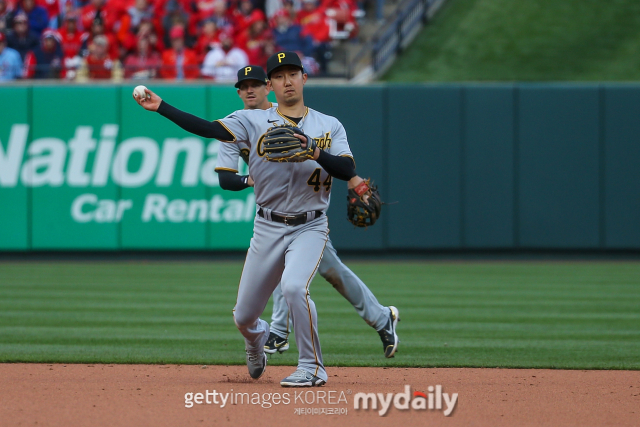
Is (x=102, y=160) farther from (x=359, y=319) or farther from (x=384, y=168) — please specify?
(x=359, y=319)

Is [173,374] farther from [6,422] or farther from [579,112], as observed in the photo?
[579,112]

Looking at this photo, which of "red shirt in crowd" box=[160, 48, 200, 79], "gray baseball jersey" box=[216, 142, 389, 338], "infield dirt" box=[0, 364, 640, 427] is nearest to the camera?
"infield dirt" box=[0, 364, 640, 427]

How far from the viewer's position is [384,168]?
14.9 metres

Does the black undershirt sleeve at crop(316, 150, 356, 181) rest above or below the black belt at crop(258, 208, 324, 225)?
above

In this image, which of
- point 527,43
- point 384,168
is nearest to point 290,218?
point 384,168

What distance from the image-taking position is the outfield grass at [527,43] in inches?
662

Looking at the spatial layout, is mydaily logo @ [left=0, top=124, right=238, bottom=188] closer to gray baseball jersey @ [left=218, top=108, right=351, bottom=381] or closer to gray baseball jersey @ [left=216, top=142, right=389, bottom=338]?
gray baseball jersey @ [left=216, top=142, right=389, bottom=338]

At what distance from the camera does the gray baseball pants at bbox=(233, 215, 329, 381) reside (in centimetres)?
475

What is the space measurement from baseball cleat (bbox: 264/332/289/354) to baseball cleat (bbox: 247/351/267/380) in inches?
42.9

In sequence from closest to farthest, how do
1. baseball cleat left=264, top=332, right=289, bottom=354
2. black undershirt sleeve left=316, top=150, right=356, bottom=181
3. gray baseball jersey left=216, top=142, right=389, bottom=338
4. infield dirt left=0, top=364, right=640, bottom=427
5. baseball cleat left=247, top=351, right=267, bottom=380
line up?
1. infield dirt left=0, top=364, right=640, bottom=427
2. black undershirt sleeve left=316, top=150, right=356, bottom=181
3. baseball cleat left=247, top=351, right=267, bottom=380
4. gray baseball jersey left=216, top=142, right=389, bottom=338
5. baseball cleat left=264, top=332, right=289, bottom=354

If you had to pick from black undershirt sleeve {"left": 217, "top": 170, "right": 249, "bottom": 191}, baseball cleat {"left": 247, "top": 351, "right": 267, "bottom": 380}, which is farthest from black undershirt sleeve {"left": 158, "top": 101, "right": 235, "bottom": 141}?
baseball cleat {"left": 247, "top": 351, "right": 267, "bottom": 380}

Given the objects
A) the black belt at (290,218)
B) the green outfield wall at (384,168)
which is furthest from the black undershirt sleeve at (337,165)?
the green outfield wall at (384,168)

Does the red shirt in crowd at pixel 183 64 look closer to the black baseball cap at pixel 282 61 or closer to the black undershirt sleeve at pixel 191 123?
the black baseball cap at pixel 282 61

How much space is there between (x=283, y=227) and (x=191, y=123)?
0.80 metres
